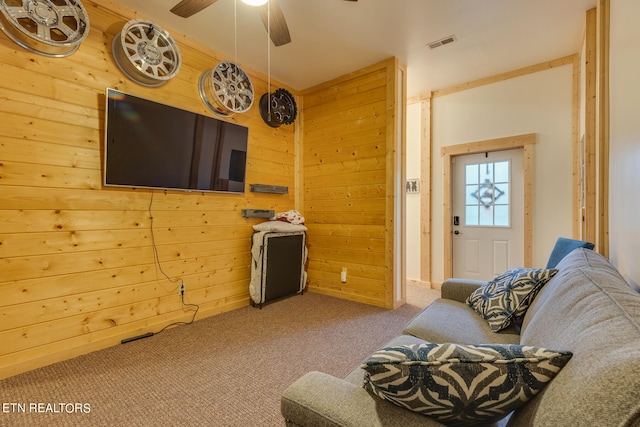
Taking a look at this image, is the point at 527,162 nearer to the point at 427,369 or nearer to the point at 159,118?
the point at 427,369

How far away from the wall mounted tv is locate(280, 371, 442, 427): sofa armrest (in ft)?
7.52

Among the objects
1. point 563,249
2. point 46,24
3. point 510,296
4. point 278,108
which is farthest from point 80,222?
point 563,249

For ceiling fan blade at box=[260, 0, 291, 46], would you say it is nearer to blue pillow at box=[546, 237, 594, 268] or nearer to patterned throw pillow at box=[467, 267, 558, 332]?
patterned throw pillow at box=[467, 267, 558, 332]

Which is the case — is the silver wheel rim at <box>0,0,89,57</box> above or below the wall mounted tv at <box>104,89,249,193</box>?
above

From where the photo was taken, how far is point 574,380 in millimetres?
571

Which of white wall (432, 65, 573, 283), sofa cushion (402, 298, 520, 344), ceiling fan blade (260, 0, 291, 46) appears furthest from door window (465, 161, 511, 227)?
ceiling fan blade (260, 0, 291, 46)

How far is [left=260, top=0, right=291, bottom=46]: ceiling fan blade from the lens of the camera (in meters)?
2.05

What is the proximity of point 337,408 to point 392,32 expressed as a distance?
10.3 ft

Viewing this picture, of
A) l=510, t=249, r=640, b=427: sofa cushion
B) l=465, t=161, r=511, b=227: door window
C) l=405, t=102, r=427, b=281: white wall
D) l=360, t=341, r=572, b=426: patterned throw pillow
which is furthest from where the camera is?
l=405, t=102, r=427, b=281: white wall

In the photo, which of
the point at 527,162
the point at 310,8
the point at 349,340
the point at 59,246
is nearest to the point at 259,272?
the point at 349,340

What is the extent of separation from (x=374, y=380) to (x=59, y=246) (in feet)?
8.20

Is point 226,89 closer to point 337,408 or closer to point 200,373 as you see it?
point 200,373

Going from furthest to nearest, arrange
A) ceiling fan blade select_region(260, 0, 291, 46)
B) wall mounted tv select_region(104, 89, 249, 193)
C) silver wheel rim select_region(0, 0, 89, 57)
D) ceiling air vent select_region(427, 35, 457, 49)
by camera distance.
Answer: ceiling air vent select_region(427, 35, 457, 49)
wall mounted tv select_region(104, 89, 249, 193)
ceiling fan blade select_region(260, 0, 291, 46)
silver wheel rim select_region(0, 0, 89, 57)

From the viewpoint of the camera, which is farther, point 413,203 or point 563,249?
point 413,203
